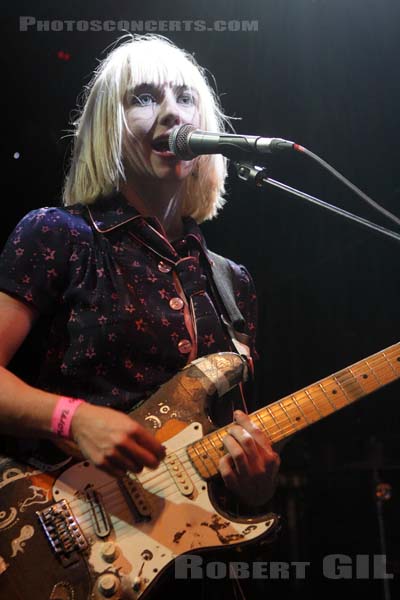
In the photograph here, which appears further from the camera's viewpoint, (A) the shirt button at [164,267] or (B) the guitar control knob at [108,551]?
(A) the shirt button at [164,267]

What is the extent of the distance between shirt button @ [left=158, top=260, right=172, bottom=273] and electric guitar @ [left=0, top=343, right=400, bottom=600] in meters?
0.31

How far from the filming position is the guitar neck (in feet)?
5.16

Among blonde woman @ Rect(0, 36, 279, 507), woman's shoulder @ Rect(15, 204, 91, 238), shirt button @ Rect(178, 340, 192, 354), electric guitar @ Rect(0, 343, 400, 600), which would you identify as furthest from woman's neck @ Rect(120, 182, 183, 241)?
electric guitar @ Rect(0, 343, 400, 600)

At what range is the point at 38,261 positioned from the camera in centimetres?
155

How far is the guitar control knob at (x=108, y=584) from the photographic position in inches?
49.8

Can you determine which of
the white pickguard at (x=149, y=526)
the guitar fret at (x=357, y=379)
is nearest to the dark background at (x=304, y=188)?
the guitar fret at (x=357, y=379)

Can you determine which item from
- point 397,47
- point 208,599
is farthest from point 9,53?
point 208,599

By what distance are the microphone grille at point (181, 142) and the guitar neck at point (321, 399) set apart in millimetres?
743

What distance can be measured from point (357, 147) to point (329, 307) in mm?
1047

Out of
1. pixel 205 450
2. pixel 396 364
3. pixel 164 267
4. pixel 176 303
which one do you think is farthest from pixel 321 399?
pixel 164 267

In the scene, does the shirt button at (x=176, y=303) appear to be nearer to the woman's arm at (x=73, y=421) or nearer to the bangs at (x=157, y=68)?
the woman's arm at (x=73, y=421)

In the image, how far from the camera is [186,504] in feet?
4.63

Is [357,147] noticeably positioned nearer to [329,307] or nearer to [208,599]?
[329,307]

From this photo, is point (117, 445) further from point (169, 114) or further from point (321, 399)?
point (169, 114)
